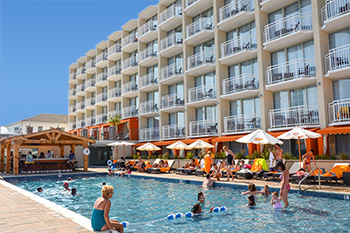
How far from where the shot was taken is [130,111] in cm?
3584

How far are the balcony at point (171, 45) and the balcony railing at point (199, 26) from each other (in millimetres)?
1617

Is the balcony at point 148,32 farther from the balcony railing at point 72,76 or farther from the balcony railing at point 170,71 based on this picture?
the balcony railing at point 72,76

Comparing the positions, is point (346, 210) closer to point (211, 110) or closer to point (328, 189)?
point (328, 189)

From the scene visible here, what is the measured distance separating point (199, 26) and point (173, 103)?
7363 millimetres

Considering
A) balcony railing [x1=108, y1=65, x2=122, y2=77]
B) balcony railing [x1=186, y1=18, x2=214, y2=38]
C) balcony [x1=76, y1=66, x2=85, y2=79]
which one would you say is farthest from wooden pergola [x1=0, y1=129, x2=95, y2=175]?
balcony [x1=76, y1=66, x2=85, y2=79]

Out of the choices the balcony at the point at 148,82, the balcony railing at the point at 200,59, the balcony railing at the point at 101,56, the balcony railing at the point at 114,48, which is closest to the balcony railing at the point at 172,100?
the balcony at the point at 148,82

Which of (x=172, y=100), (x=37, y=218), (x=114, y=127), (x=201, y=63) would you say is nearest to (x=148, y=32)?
(x=172, y=100)

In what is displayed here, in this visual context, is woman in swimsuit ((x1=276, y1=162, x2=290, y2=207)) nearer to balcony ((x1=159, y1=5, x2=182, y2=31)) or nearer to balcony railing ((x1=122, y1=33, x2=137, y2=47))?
balcony ((x1=159, y1=5, x2=182, y2=31))

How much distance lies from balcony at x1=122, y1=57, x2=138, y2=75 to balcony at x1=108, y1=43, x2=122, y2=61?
2464 mm

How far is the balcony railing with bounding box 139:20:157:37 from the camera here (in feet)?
109

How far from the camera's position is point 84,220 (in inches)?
275

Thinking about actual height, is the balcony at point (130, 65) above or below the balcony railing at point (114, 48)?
below

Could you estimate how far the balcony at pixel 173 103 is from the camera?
28725 millimetres

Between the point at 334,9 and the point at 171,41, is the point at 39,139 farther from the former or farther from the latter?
the point at 334,9
